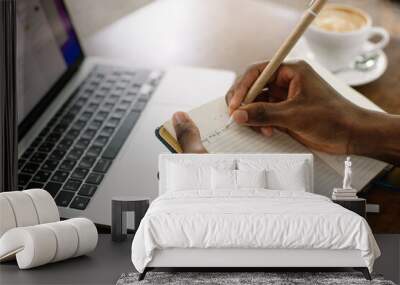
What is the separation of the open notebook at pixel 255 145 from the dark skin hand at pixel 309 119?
20 millimetres

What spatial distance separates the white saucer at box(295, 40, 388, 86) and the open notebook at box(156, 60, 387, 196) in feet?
0.92

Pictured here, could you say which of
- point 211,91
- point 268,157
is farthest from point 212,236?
point 211,91

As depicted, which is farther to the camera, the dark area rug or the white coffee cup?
the white coffee cup

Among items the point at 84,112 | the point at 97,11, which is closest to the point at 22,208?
the point at 84,112

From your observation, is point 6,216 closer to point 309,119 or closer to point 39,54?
point 39,54

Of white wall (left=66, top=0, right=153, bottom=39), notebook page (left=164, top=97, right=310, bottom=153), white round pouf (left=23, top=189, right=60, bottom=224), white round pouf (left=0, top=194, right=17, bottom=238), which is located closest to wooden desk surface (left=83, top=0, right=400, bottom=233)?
white wall (left=66, top=0, right=153, bottom=39)

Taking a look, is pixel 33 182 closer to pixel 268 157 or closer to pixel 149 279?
pixel 149 279

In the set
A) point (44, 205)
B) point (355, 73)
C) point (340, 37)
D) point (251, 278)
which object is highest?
point (340, 37)

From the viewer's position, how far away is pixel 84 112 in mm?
2680

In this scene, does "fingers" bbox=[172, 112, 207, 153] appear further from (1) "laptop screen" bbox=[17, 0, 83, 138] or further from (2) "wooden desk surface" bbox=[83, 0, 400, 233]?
(1) "laptop screen" bbox=[17, 0, 83, 138]

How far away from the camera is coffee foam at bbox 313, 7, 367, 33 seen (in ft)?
8.86

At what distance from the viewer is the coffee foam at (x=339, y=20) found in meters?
2.70

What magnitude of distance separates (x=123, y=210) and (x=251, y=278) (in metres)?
0.44

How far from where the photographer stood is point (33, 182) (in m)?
2.58
